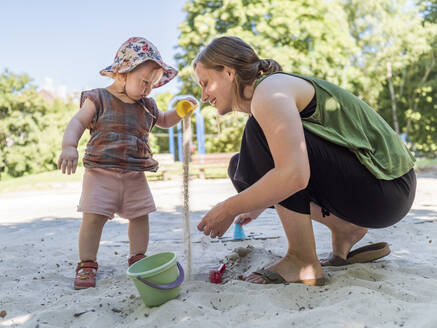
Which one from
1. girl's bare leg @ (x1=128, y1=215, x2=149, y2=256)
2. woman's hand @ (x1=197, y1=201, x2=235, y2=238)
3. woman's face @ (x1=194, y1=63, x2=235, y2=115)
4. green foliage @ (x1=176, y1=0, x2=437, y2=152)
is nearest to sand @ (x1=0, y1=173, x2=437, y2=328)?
girl's bare leg @ (x1=128, y1=215, x2=149, y2=256)

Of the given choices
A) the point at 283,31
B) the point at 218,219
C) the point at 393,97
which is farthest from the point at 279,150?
the point at 393,97

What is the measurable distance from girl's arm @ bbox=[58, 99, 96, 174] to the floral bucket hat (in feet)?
0.85

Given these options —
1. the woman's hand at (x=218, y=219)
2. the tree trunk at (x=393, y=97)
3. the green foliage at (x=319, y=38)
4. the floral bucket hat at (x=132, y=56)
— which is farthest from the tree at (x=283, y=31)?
the woman's hand at (x=218, y=219)

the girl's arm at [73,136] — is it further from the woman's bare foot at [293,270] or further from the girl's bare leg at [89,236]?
the woman's bare foot at [293,270]

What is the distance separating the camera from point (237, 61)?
180cm

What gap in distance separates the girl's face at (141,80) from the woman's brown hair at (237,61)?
636 millimetres

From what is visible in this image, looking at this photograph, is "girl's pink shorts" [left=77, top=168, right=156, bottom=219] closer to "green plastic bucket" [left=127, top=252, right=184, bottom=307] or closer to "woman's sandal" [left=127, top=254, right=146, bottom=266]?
"woman's sandal" [left=127, top=254, right=146, bottom=266]

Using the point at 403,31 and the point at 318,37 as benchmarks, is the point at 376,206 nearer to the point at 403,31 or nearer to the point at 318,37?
the point at 318,37

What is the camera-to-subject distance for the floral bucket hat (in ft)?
7.73

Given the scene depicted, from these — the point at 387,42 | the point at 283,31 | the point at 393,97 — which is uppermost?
the point at 387,42

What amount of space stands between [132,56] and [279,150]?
129cm

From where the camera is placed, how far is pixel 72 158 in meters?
2.04

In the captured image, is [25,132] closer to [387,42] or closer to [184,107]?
[387,42]

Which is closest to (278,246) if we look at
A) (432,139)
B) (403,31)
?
(403,31)
